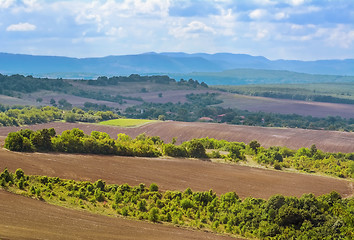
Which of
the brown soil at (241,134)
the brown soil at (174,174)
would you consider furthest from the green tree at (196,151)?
the brown soil at (241,134)

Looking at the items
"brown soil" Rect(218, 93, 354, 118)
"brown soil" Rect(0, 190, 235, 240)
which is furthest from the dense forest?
"brown soil" Rect(218, 93, 354, 118)

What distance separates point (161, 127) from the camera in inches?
4161

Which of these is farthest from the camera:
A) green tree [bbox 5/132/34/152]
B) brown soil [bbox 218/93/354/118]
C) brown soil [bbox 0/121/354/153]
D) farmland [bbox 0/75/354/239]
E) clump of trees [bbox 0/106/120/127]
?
brown soil [bbox 218/93/354/118]

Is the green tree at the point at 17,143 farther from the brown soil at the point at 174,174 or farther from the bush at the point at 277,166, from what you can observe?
the bush at the point at 277,166

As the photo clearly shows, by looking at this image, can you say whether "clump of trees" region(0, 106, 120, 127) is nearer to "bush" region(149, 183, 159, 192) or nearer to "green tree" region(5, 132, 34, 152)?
"green tree" region(5, 132, 34, 152)

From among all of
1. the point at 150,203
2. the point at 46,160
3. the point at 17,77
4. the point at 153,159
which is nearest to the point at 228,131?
the point at 153,159

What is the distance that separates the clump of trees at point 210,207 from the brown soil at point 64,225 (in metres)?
2.46

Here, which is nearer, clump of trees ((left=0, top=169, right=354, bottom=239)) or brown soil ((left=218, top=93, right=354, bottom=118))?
clump of trees ((left=0, top=169, right=354, bottom=239))

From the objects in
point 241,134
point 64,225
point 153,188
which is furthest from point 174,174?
point 241,134

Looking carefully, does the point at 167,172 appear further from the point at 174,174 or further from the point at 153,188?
the point at 153,188

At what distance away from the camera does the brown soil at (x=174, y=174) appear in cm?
4725

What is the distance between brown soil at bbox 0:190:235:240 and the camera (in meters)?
26.8

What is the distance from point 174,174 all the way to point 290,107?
420 ft

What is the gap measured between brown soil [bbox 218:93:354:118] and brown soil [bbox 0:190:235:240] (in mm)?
136683
